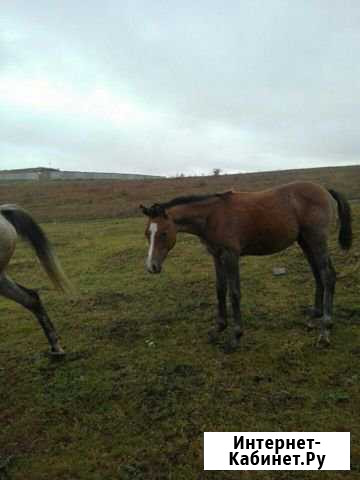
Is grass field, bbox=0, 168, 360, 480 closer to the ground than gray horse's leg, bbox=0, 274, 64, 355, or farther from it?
closer to the ground

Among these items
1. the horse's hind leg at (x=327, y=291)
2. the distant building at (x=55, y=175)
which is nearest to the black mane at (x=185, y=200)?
the horse's hind leg at (x=327, y=291)

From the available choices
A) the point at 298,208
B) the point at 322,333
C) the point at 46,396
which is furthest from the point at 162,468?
the point at 298,208

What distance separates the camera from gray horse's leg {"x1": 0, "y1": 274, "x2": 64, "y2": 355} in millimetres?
4812

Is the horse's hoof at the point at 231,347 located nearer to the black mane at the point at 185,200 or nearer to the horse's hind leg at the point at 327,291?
the horse's hind leg at the point at 327,291

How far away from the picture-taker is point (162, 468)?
9.85 ft

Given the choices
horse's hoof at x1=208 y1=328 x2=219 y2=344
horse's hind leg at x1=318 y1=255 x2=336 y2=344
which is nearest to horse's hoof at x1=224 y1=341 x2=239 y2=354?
horse's hoof at x1=208 y1=328 x2=219 y2=344

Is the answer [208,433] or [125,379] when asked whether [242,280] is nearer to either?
[125,379]

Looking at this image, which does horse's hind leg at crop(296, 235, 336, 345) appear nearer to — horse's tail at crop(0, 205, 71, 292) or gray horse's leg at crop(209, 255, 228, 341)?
gray horse's leg at crop(209, 255, 228, 341)

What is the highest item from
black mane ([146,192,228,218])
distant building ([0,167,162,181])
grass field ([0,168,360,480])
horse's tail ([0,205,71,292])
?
distant building ([0,167,162,181])

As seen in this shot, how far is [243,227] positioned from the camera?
499 cm

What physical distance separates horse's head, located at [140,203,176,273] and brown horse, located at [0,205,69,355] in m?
1.35

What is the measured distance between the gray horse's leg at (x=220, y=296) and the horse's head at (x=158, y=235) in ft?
2.54

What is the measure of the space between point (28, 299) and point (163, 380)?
2.03 m

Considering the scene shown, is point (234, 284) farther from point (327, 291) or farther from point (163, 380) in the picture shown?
point (163, 380)
